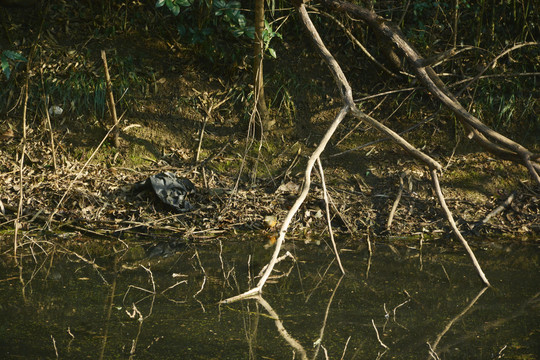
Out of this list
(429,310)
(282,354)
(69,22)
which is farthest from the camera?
(69,22)

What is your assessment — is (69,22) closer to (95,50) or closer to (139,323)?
(95,50)

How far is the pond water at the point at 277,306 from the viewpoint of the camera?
107 inches

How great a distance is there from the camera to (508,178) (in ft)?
17.0

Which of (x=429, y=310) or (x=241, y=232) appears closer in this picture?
(x=429, y=310)

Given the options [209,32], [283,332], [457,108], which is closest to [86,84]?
[209,32]

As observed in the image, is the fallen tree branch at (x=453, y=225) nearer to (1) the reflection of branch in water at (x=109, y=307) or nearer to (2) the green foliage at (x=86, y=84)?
(1) the reflection of branch in water at (x=109, y=307)

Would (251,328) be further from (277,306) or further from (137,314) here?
(137,314)

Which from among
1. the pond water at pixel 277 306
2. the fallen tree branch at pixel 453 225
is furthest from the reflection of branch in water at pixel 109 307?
the fallen tree branch at pixel 453 225

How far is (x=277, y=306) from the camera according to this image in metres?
3.21

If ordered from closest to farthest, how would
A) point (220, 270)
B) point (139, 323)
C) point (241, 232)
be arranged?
point (139, 323) < point (220, 270) < point (241, 232)

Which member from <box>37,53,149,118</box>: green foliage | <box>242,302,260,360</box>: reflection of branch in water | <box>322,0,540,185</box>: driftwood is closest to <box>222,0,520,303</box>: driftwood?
<box>322,0,540,185</box>: driftwood

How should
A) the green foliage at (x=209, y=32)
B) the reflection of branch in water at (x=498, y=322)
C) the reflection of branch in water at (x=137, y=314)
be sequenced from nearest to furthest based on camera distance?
the reflection of branch in water at (x=137, y=314)
the reflection of branch in water at (x=498, y=322)
the green foliage at (x=209, y=32)

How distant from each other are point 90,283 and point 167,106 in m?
2.47

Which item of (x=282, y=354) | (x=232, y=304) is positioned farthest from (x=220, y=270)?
(x=282, y=354)
